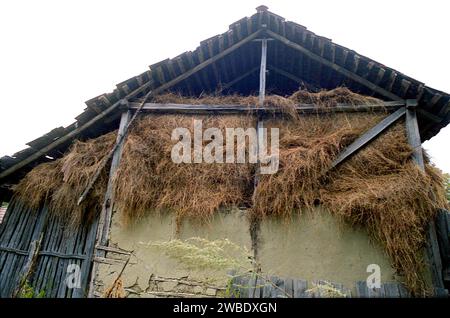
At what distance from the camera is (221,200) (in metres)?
5.70

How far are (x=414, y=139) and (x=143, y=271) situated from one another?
16.6 ft

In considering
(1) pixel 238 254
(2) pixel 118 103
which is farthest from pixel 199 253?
(2) pixel 118 103

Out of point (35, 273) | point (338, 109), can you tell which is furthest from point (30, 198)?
point (338, 109)

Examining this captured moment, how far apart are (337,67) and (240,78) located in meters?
2.28

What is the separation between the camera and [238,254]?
5.44 meters

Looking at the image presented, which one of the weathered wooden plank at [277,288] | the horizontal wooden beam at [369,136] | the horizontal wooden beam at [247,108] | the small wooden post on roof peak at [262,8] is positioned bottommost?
the weathered wooden plank at [277,288]

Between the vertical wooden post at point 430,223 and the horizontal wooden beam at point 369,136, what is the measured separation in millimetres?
156

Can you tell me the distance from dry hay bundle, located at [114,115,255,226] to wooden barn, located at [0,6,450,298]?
0.02 meters

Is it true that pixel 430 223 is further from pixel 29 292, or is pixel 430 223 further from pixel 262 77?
pixel 29 292

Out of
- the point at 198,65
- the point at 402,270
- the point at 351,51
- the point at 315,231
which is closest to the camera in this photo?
the point at 402,270

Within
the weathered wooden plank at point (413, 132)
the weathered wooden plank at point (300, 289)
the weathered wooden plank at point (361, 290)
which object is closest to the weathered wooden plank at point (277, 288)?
the weathered wooden plank at point (300, 289)

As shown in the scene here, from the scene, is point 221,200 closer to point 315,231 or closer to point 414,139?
point 315,231

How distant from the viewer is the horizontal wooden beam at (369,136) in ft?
18.9

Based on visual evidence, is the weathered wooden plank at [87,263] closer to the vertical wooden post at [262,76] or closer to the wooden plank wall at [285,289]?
the wooden plank wall at [285,289]
